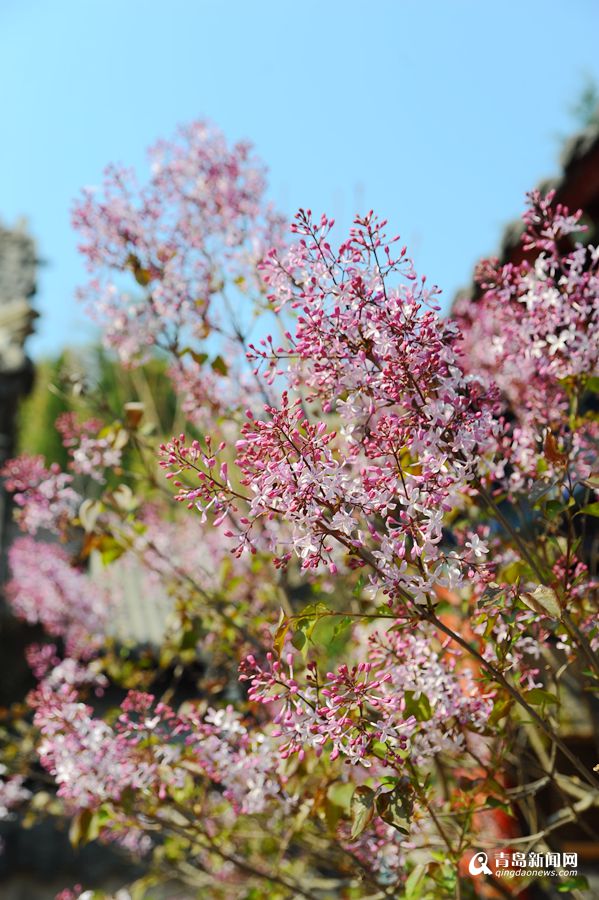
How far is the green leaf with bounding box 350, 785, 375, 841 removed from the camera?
1553 millimetres

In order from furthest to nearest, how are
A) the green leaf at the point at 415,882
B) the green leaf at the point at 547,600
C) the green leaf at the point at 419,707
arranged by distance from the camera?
the green leaf at the point at 415,882, the green leaf at the point at 419,707, the green leaf at the point at 547,600

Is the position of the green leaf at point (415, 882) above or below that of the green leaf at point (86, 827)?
below

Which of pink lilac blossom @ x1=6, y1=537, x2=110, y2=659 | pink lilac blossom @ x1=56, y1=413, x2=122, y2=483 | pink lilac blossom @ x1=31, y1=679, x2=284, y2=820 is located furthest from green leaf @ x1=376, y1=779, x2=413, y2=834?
pink lilac blossom @ x1=6, y1=537, x2=110, y2=659

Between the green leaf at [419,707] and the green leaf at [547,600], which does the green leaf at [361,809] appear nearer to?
the green leaf at [419,707]

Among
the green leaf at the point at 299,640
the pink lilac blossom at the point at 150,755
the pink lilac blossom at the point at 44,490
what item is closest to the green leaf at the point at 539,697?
the green leaf at the point at 299,640

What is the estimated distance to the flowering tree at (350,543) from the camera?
4.89 feet

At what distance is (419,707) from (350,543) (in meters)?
0.52

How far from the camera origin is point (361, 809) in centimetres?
158

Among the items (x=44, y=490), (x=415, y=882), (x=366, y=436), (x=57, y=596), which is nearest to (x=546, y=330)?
(x=366, y=436)

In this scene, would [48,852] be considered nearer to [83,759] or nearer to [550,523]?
[83,759]

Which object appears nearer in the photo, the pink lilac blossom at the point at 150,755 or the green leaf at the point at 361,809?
the green leaf at the point at 361,809

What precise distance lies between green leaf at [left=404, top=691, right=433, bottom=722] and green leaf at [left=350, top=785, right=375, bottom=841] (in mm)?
182

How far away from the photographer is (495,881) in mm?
2389

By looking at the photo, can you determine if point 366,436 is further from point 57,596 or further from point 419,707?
point 57,596
